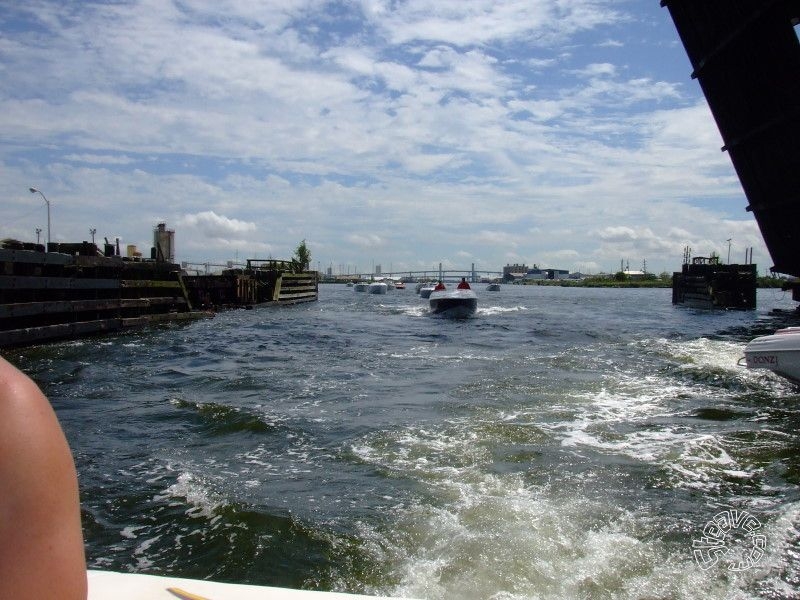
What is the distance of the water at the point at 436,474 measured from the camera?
12.9 ft

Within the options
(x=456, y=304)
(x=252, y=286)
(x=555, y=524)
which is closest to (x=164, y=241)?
(x=252, y=286)

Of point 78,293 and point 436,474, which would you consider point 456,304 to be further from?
point 436,474

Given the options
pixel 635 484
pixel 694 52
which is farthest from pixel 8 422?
pixel 694 52

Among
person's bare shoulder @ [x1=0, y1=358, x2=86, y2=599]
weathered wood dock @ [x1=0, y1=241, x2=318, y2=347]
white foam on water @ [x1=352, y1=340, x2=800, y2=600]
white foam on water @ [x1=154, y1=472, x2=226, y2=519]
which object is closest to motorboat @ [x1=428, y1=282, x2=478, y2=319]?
weathered wood dock @ [x1=0, y1=241, x2=318, y2=347]

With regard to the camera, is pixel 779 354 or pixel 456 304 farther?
pixel 456 304

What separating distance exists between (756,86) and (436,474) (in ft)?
49.7

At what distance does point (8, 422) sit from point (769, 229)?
22469mm

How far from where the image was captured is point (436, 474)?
575 centimetres

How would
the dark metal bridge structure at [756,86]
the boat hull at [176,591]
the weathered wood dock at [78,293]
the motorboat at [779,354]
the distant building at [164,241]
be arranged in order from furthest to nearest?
the distant building at [164,241], the dark metal bridge structure at [756,86], the weathered wood dock at [78,293], the motorboat at [779,354], the boat hull at [176,591]

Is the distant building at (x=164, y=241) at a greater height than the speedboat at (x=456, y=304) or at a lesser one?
greater

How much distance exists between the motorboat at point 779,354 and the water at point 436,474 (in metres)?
0.42

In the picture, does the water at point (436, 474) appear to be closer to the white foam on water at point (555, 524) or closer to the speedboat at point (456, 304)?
the white foam on water at point (555, 524)

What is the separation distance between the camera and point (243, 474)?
5781 millimetres

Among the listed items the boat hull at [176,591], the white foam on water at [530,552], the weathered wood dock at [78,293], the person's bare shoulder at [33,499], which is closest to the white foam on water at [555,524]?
the white foam on water at [530,552]
